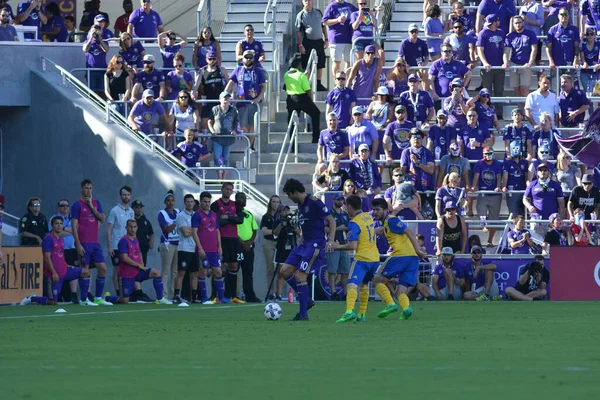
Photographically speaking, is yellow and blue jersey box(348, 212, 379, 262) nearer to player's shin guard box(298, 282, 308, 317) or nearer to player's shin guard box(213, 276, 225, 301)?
player's shin guard box(298, 282, 308, 317)

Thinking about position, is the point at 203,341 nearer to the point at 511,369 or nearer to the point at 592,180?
the point at 511,369

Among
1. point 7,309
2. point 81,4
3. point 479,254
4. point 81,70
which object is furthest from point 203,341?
point 81,4

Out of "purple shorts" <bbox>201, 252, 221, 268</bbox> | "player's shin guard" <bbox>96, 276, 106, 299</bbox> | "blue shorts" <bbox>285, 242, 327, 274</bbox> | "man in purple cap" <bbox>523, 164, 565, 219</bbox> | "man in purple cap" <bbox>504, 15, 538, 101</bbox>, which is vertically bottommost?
"player's shin guard" <bbox>96, 276, 106, 299</bbox>

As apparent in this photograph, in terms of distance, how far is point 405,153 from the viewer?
2391 cm

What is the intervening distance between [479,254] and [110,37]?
11335mm

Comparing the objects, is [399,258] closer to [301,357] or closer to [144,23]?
[301,357]

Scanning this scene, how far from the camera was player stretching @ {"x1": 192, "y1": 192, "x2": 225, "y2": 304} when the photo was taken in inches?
882

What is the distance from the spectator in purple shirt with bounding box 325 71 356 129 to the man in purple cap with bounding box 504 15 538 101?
3.73 meters

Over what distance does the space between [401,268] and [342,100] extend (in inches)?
363

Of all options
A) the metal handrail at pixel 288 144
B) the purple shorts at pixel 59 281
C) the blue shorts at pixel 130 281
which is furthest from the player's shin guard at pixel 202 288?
the metal handrail at pixel 288 144

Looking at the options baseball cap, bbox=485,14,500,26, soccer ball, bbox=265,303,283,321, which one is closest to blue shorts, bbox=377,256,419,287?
soccer ball, bbox=265,303,283,321

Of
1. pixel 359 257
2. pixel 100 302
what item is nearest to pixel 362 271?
pixel 359 257

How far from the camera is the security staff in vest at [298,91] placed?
26234 mm

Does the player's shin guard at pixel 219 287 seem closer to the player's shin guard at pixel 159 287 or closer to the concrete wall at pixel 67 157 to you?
the player's shin guard at pixel 159 287
